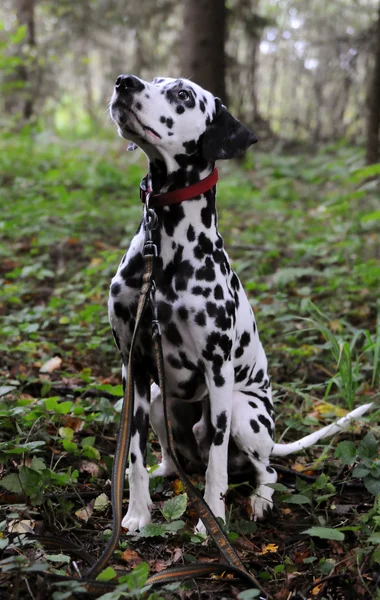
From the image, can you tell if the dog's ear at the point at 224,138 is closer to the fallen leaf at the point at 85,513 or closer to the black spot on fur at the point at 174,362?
the black spot on fur at the point at 174,362

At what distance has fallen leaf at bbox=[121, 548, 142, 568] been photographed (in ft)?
8.79

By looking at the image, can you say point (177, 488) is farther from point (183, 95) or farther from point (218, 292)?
point (183, 95)

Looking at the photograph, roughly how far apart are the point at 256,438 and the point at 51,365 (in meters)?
1.95

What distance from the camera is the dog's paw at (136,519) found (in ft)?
9.76

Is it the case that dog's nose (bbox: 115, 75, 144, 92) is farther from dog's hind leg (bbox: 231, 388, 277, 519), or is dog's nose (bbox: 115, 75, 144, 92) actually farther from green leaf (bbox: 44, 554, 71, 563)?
green leaf (bbox: 44, 554, 71, 563)

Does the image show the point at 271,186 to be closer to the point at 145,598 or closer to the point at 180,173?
the point at 180,173

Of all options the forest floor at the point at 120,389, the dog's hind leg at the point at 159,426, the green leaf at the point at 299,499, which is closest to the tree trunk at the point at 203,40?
the forest floor at the point at 120,389

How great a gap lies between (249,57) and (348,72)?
324 centimetres

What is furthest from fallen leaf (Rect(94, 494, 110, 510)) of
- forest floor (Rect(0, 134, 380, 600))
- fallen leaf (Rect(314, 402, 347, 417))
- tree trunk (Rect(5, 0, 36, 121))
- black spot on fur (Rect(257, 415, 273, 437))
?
tree trunk (Rect(5, 0, 36, 121))

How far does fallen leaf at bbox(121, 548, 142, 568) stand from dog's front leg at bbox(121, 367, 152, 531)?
8.3 inches

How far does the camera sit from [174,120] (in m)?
2.90

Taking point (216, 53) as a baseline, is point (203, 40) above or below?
above

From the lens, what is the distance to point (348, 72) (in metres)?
13.3

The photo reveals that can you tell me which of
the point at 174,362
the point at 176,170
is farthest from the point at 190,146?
the point at 174,362
